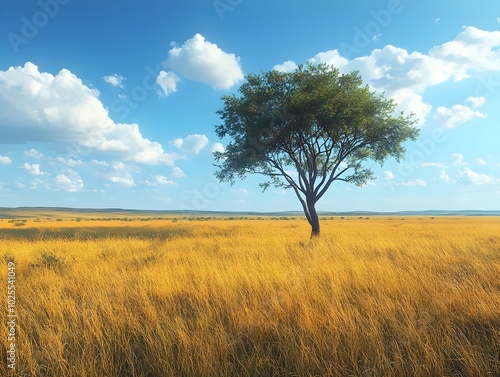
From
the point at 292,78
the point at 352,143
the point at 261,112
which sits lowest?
the point at 352,143

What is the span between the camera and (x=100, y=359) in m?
3.97

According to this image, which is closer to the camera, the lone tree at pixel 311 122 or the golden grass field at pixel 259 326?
the golden grass field at pixel 259 326

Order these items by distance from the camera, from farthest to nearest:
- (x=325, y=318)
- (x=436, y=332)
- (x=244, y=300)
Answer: (x=244, y=300)
(x=325, y=318)
(x=436, y=332)

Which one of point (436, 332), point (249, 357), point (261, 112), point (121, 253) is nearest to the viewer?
point (249, 357)

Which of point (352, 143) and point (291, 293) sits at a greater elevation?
point (352, 143)

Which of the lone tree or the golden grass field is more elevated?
the lone tree

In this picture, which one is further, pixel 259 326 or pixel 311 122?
pixel 311 122

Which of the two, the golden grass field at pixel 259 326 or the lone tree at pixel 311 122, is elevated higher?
the lone tree at pixel 311 122

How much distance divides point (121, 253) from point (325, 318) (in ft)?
34.6

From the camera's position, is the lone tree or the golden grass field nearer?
the golden grass field

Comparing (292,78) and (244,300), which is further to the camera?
(292,78)

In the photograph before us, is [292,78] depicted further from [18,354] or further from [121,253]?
[18,354]

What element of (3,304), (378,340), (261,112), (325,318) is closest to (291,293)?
(325,318)

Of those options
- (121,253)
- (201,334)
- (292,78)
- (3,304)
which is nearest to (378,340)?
(201,334)
